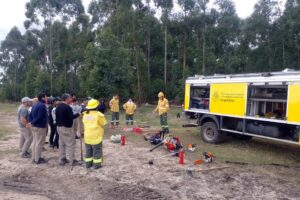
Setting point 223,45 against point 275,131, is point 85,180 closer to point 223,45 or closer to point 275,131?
point 275,131

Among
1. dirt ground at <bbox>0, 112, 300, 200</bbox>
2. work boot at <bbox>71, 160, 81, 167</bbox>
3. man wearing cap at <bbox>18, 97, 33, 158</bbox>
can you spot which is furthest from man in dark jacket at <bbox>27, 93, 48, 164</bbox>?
work boot at <bbox>71, 160, 81, 167</bbox>

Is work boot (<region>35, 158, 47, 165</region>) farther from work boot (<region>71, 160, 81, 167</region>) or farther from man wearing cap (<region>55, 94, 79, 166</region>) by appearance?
work boot (<region>71, 160, 81, 167</region>)

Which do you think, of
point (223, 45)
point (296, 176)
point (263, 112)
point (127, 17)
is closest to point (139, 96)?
point (127, 17)

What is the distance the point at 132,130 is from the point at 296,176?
26.0 feet

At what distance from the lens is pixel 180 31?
37969 millimetres

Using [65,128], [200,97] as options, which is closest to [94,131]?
[65,128]

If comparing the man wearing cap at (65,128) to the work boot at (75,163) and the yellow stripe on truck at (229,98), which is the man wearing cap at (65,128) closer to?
the work boot at (75,163)

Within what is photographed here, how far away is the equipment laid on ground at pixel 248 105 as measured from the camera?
8.41 m

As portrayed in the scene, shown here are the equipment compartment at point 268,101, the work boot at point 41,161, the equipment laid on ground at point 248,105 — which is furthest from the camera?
the equipment compartment at point 268,101

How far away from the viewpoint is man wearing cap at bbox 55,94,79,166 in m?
7.82

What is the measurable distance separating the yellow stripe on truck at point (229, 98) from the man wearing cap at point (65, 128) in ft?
16.6

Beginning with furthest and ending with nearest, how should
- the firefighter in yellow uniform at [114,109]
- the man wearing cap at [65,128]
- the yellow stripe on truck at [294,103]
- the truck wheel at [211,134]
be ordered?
the firefighter in yellow uniform at [114,109] → the truck wheel at [211,134] → the yellow stripe on truck at [294,103] → the man wearing cap at [65,128]

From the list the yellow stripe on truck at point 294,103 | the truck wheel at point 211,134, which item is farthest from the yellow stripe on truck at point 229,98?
the yellow stripe on truck at point 294,103

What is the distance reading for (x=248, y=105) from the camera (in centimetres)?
970
